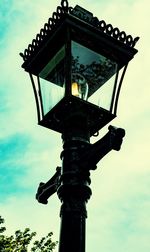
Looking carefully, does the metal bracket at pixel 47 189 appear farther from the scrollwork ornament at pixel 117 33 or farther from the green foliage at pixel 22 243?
the green foliage at pixel 22 243

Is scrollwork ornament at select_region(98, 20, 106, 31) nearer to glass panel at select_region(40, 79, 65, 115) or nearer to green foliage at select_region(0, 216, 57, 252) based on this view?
glass panel at select_region(40, 79, 65, 115)

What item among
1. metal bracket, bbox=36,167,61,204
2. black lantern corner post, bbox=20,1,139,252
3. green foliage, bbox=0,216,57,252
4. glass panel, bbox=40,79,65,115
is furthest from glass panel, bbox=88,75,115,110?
green foliage, bbox=0,216,57,252

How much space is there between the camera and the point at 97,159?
11.0 feet

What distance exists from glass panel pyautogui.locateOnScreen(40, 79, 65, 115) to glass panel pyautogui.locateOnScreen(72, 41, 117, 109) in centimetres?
17

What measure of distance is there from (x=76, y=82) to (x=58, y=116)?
0.35m

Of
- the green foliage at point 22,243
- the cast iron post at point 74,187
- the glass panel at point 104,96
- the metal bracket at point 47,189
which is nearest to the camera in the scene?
the cast iron post at point 74,187

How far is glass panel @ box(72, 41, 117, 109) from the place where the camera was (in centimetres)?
383

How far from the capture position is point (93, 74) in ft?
13.3

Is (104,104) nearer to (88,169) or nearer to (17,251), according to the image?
(88,169)

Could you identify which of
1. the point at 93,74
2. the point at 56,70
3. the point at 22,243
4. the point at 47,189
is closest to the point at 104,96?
the point at 93,74

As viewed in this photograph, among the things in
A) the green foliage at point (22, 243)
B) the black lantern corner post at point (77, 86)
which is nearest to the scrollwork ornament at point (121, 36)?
the black lantern corner post at point (77, 86)

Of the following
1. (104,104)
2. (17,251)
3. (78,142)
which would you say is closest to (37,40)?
(104,104)

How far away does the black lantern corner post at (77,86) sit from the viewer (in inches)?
131

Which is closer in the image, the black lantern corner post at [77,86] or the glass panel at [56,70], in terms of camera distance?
the black lantern corner post at [77,86]
